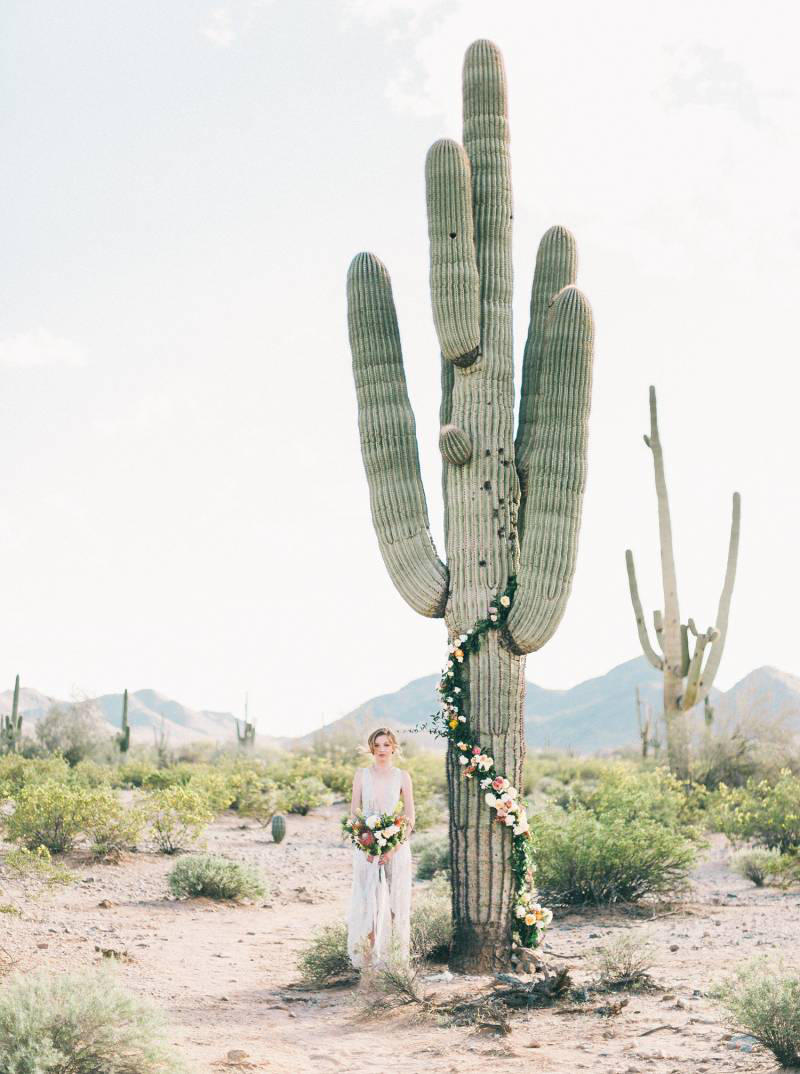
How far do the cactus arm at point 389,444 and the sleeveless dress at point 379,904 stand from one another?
1634 millimetres

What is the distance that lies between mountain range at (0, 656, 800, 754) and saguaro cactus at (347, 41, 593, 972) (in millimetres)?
60561

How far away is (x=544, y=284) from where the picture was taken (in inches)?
385

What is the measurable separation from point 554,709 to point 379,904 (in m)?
97.4

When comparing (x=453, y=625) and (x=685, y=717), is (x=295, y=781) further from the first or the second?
(x=453, y=625)

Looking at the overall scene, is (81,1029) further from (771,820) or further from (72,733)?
(72,733)

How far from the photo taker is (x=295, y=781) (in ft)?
69.3

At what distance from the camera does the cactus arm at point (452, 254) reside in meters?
8.77

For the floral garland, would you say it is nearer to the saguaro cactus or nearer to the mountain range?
the saguaro cactus

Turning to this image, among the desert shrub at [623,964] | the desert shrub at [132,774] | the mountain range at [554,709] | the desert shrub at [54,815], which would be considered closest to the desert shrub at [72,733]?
the desert shrub at [132,774]

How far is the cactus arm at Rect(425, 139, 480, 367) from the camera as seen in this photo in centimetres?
877

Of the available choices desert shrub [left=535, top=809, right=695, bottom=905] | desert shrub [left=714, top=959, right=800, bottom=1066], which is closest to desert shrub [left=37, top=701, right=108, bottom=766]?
desert shrub [left=535, top=809, right=695, bottom=905]

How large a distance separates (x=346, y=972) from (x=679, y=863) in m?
4.19

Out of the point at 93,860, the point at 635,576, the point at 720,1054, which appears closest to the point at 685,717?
the point at 635,576

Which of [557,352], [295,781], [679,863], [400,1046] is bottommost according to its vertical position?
[400,1046]
